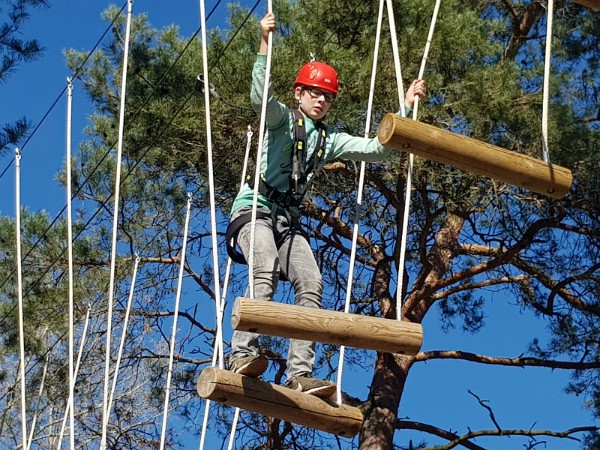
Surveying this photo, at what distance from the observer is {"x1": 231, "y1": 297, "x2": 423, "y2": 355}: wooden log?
4520 millimetres

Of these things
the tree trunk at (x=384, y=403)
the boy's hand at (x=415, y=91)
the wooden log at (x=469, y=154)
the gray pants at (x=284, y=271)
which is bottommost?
the gray pants at (x=284, y=271)

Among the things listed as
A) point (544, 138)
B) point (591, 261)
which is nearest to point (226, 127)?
point (591, 261)

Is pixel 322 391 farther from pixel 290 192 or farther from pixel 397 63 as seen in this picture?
pixel 397 63

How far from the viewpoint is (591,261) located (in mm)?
9727

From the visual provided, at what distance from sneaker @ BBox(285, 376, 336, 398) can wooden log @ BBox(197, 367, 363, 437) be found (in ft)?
0.11

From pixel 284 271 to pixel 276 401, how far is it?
0.64 m

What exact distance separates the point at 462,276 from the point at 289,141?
4.61 metres

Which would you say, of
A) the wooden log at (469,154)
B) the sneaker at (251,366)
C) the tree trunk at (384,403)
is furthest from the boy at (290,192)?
the tree trunk at (384,403)

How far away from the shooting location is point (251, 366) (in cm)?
476

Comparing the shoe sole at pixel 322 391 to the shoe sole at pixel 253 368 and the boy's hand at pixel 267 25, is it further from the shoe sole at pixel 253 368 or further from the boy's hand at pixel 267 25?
the boy's hand at pixel 267 25

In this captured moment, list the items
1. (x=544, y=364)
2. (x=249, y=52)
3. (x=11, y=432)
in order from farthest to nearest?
(x=11, y=432), (x=544, y=364), (x=249, y=52)

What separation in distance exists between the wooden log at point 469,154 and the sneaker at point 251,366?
84cm

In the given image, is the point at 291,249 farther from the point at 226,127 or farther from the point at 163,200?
the point at 163,200

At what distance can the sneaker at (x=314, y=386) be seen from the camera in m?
4.93
